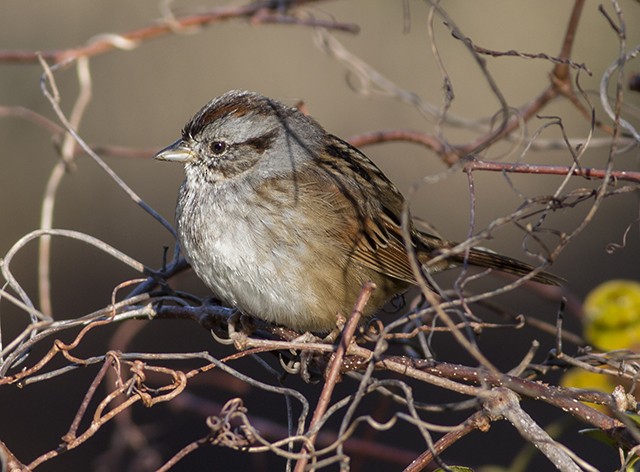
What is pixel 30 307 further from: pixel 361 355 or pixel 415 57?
pixel 415 57

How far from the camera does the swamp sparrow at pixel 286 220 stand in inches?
98.7

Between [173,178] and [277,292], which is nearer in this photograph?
[277,292]

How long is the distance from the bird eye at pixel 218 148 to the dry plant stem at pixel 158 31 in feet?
1.15

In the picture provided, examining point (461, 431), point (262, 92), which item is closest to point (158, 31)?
point (461, 431)

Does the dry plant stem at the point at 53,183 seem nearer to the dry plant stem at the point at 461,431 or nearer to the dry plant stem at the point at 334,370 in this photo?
the dry plant stem at the point at 334,370

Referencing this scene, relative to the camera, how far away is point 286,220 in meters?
2.56

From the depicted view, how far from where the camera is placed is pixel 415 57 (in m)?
6.71

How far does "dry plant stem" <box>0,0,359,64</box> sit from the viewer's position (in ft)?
8.39

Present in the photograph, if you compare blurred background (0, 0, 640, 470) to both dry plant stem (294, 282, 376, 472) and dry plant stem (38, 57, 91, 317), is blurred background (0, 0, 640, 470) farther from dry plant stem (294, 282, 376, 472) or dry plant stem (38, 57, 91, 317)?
dry plant stem (294, 282, 376, 472)

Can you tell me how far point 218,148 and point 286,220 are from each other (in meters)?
0.40

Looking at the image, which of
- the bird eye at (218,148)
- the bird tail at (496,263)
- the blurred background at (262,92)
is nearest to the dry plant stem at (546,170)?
the bird tail at (496,263)

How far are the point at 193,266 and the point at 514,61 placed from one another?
4910mm

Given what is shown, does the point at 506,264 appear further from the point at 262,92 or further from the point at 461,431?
the point at 262,92

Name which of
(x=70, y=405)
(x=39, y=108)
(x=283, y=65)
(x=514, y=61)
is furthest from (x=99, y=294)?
(x=514, y=61)
